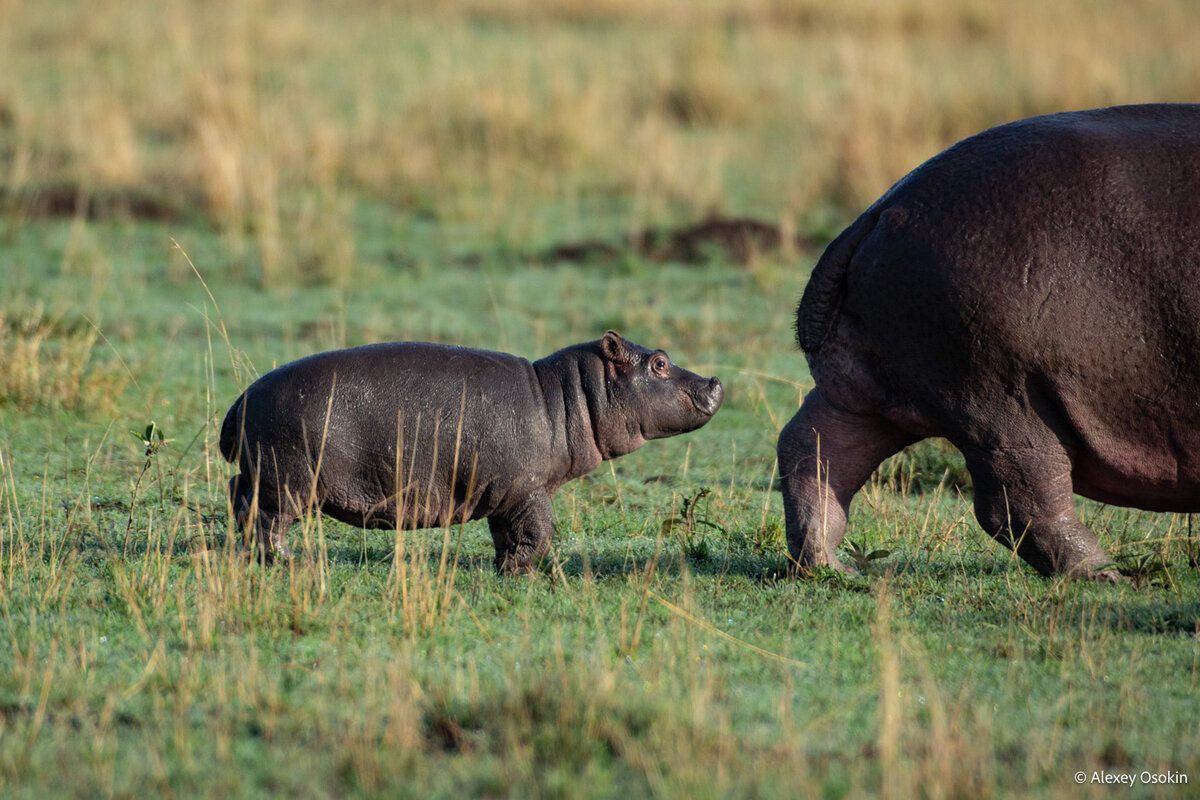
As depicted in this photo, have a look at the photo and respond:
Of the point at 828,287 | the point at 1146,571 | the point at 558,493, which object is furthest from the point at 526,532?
the point at 1146,571

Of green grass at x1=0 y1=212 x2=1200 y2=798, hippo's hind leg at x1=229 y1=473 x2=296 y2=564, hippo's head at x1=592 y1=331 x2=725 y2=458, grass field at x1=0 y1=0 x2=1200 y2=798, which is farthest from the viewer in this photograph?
hippo's head at x1=592 y1=331 x2=725 y2=458

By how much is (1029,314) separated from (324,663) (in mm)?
2294

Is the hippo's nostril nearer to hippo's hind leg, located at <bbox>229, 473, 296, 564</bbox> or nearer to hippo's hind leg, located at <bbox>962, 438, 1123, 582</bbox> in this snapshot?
hippo's hind leg, located at <bbox>962, 438, 1123, 582</bbox>

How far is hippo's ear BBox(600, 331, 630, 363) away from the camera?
511 centimetres

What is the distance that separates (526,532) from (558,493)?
1444 millimetres

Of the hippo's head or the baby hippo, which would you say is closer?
the baby hippo

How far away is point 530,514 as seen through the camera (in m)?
4.98

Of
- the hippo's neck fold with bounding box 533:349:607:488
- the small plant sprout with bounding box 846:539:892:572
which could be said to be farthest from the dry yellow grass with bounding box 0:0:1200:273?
the small plant sprout with bounding box 846:539:892:572

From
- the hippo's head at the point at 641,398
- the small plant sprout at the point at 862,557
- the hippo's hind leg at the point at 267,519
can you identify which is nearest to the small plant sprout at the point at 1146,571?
the small plant sprout at the point at 862,557

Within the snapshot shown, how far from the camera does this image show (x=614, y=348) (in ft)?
16.9

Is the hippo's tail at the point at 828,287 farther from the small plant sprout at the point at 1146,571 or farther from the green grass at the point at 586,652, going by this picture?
the small plant sprout at the point at 1146,571

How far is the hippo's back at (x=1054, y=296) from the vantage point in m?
4.48

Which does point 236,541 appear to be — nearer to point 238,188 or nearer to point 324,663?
point 324,663

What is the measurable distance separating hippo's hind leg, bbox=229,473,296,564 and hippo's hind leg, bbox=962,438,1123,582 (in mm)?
2183
